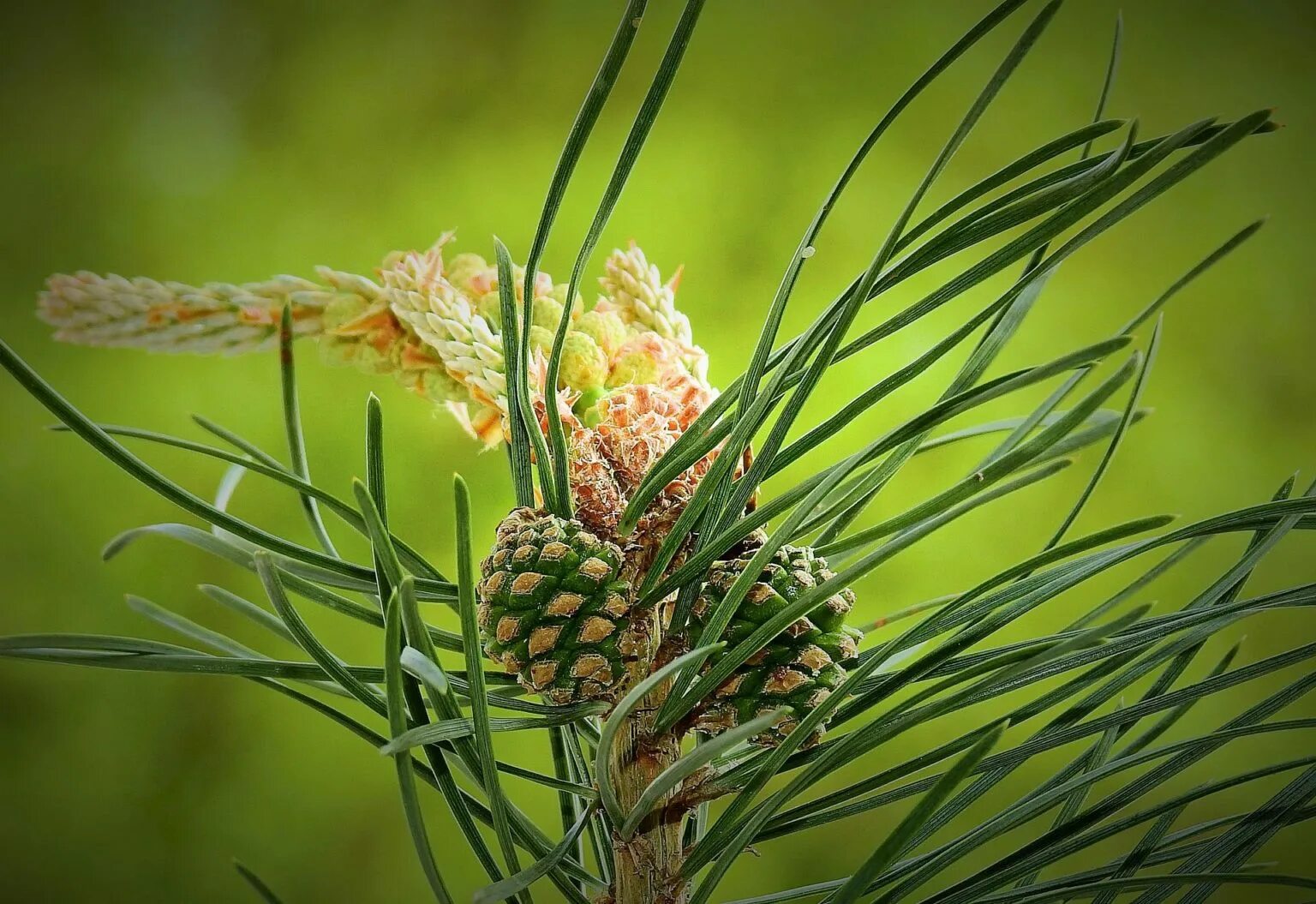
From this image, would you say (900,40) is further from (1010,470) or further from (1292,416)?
(1010,470)

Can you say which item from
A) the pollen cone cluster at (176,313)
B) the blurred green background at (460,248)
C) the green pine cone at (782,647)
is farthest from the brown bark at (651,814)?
the blurred green background at (460,248)

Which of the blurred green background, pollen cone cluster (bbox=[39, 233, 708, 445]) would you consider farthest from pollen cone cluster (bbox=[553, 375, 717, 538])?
the blurred green background

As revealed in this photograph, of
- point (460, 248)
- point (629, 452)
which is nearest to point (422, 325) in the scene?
point (629, 452)

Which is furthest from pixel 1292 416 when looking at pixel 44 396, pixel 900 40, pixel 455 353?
pixel 44 396

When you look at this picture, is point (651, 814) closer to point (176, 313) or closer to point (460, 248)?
point (176, 313)

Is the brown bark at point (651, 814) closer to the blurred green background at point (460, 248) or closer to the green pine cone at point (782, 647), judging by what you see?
the green pine cone at point (782, 647)

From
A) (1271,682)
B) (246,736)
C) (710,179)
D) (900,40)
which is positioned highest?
(900,40)

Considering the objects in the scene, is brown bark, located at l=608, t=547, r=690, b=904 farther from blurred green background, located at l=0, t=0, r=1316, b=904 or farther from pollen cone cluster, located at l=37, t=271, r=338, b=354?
blurred green background, located at l=0, t=0, r=1316, b=904
